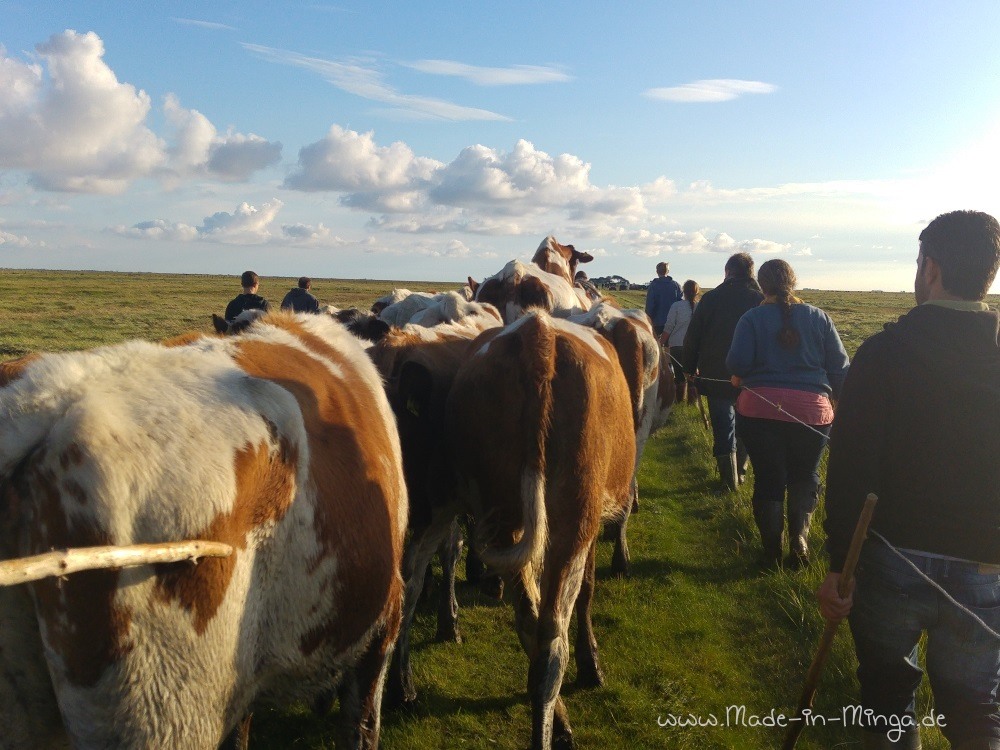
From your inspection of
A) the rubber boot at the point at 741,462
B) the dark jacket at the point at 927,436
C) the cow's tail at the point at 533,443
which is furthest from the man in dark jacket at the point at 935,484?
the rubber boot at the point at 741,462

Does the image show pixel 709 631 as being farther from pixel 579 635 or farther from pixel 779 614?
pixel 579 635

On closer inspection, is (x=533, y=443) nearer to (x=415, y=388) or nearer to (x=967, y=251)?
(x=415, y=388)

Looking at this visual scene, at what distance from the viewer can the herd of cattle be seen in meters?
Answer: 1.71

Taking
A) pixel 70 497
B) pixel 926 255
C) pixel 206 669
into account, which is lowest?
pixel 206 669

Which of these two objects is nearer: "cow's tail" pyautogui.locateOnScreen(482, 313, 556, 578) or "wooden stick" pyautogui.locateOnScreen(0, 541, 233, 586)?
"wooden stick" pyautogui.locateOnScreen(0, 541, 233, 586)

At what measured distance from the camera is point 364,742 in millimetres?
2850

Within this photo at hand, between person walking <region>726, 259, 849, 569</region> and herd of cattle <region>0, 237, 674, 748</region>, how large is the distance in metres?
2.19

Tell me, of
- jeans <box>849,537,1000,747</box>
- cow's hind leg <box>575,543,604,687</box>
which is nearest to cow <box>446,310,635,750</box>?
cow's hind leg <box>575,543,604,687</box>

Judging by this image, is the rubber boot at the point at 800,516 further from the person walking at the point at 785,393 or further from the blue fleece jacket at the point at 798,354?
the blue fleece jacket at the point at 798,354

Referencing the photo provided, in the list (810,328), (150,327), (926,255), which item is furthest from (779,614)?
(150,327)

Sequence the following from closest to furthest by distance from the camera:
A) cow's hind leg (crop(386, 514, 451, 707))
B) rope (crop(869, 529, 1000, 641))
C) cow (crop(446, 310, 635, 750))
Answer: rope (crop(869, 529, 1000, 641))
cow (crop(446, 310, 635, 750))
cow's hind leg (crop(386, 514, 451, 707))

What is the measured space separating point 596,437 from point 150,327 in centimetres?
3290

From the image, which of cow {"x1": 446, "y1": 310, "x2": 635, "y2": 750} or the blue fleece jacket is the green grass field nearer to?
cow {"x1": 446, "y1": 310, "x2": 635, "y2": 750}

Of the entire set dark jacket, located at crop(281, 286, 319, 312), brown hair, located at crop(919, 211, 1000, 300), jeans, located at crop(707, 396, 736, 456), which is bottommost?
jeans, located at crop(707, 396, 736, 456)
